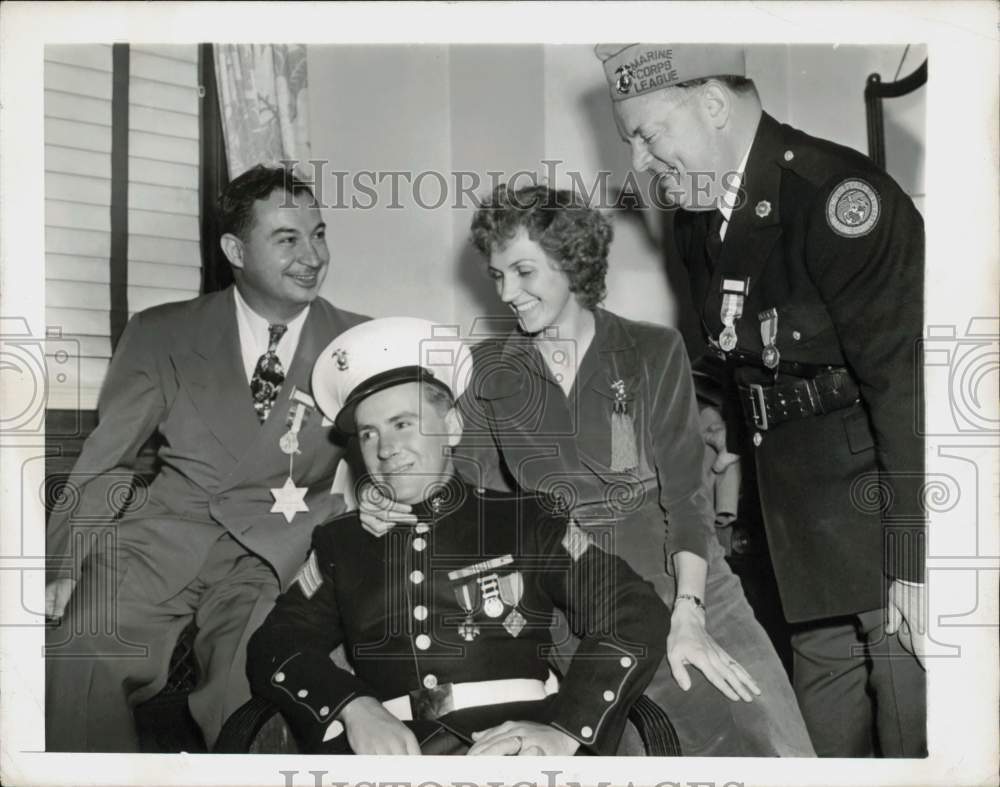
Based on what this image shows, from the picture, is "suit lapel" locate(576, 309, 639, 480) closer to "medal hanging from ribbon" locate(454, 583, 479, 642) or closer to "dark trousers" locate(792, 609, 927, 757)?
"medal hanging from ribbon" locate(454, 583, 479, 642)

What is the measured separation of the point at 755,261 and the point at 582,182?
448mm

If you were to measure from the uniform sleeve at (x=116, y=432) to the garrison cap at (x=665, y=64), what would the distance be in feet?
4.26

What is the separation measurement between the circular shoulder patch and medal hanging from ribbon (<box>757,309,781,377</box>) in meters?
0.24

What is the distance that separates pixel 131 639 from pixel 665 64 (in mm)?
1850

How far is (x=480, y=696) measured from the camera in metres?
2.28

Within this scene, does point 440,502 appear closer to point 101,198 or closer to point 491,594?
point 491,594

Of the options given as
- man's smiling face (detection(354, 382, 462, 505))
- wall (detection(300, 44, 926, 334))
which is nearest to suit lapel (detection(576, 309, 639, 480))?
wall (detection(300, 44, 926, 334))

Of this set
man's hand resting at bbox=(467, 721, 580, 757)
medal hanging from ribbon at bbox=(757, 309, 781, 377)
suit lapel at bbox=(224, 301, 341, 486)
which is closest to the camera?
man's hand resting at bbox=(467, 721, 580, 757)

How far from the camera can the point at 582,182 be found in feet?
7.95

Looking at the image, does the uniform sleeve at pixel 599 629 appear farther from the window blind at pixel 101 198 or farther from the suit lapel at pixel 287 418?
the window blind at pixel 101 198

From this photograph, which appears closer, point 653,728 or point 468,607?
point 653,728

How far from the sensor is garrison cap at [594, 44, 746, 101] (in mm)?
2346

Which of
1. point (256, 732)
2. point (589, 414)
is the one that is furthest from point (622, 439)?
point (256, 732)

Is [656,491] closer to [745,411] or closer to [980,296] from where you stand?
[745,411]
